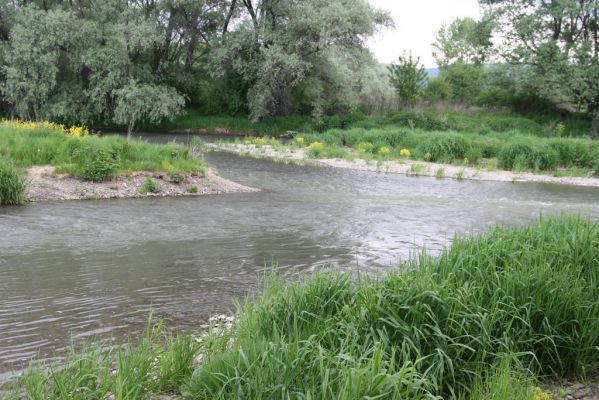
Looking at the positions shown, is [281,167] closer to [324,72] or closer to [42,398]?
[324,72]

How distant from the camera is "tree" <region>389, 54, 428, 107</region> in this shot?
146ft

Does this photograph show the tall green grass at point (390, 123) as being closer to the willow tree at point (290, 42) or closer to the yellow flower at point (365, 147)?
the willow tree at point (290, 42)

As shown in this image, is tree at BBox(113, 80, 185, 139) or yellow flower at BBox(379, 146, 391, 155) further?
tree at BBox(113, 80, 185, 139)

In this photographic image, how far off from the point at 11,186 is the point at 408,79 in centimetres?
3629

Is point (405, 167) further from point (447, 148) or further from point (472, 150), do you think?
point (472, 150)

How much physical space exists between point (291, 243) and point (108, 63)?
26522 millimetres

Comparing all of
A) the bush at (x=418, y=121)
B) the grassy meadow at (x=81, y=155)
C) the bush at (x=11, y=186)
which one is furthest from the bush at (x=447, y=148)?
the bush at (x=11, y=186)

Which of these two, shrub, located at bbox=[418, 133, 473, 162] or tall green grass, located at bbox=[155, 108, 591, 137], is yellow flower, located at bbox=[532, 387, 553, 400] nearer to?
shrub, located at bbox=[418, 133, 473, 162]

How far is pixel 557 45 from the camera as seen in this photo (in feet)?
129

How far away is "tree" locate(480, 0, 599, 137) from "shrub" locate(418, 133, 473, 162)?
14.2 metres

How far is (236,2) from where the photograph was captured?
39594 millimetres

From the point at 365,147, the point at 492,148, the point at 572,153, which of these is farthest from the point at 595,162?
the point at 365,147

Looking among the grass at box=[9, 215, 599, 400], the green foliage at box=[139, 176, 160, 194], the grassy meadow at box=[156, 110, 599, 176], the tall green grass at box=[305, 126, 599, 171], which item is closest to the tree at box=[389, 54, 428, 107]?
the grassy meadow at box=[156, 110, 599, 176]

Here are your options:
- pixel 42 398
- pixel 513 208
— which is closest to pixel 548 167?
pixel 513 208
